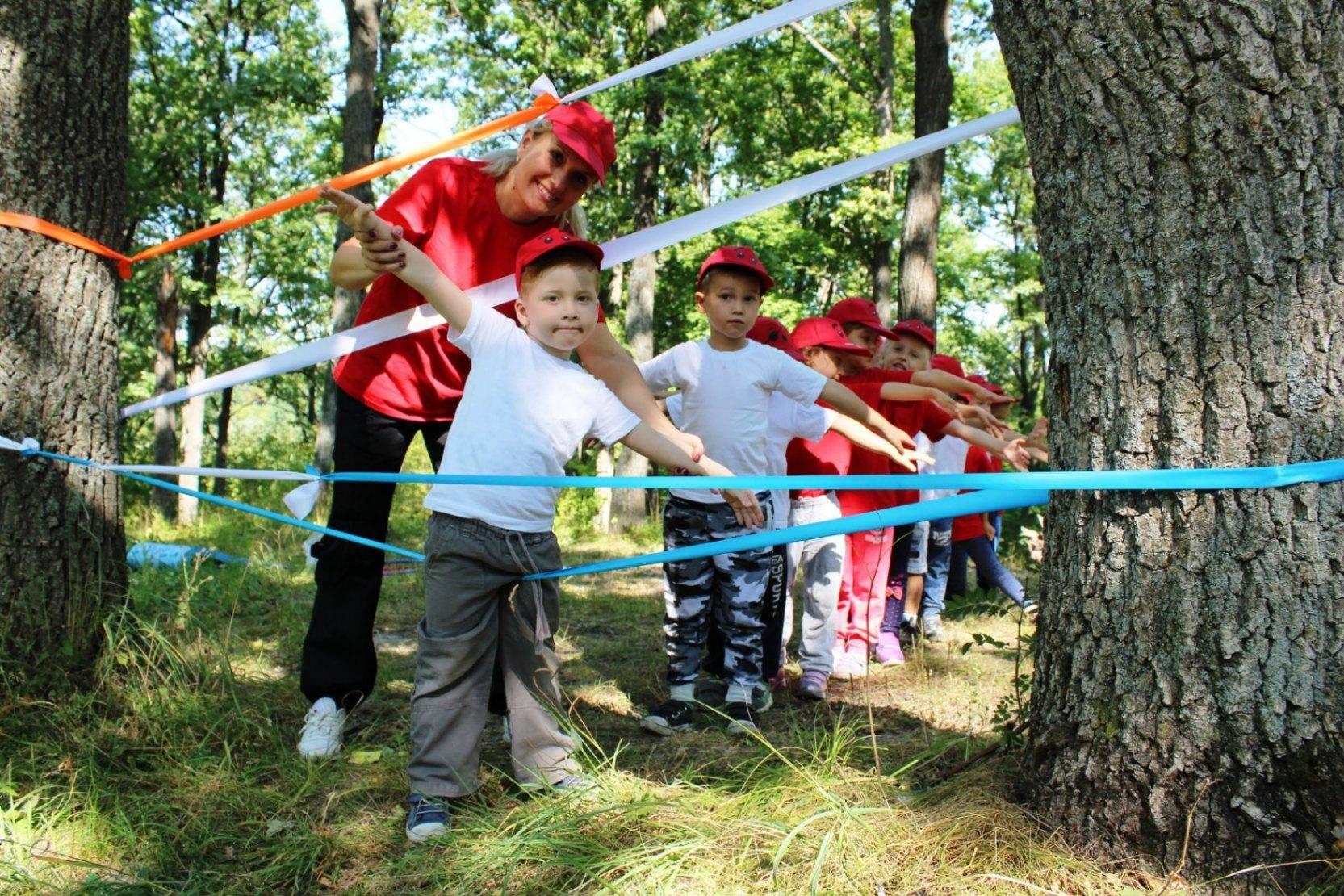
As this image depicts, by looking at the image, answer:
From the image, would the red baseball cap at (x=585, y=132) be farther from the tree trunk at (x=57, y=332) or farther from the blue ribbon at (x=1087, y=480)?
the tree trunk at (x=57, y=332)

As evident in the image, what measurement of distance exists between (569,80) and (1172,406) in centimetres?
1748

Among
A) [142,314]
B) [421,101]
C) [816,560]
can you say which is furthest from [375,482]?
[142,314]

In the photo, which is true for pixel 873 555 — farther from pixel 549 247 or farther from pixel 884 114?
pixel 884 114

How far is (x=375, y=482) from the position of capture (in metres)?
3.52

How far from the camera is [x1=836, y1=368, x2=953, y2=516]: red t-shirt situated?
17.5 feet

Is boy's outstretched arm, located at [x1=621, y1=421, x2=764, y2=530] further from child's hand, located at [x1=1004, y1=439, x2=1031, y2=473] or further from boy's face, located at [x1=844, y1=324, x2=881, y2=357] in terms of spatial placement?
boy's face, located at [x1=844, y1=324, x2=881, y2=357]

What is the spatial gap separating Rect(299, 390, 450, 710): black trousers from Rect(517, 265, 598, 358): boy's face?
2.06 feet

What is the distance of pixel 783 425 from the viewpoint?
4.88 m

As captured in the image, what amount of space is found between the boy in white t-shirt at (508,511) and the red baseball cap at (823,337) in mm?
2310

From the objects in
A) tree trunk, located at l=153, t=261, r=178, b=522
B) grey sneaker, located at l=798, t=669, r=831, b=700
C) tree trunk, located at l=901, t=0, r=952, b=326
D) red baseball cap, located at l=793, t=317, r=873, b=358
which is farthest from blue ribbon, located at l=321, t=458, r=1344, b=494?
tree trunk, located at l=153, t=261, r=178, b=522

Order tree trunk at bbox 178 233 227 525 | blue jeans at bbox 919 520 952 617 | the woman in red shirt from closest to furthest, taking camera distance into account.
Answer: the woman in red shirt, blue jeans at bbox 919 520 952 617, tree trunk at bbox 178 233 227 525

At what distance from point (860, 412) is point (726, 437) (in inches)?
20.9

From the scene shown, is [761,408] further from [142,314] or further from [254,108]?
[142,314]

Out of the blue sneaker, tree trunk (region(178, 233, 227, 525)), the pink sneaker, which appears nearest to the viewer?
the blue sneaker
